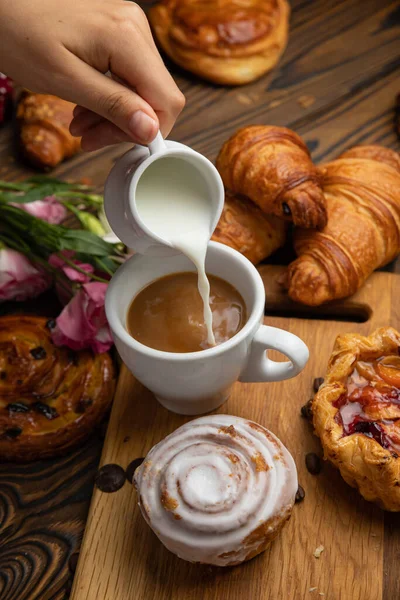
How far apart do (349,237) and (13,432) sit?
1058 millimetres

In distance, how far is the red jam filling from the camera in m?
1.61

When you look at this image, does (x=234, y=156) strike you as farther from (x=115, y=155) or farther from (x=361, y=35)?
(x=361, y=35)

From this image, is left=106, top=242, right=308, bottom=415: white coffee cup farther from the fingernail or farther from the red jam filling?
the fingernail

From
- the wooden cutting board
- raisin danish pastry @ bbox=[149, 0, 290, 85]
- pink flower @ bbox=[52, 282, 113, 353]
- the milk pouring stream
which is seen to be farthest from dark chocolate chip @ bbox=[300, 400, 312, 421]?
raisin danish pastry @ bbox=[149, 0, 290, 85]

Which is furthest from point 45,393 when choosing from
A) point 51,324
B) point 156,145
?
A: point 156,145

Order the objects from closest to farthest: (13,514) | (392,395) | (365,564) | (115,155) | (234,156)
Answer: (365,564), (392,395), (13,514), (234,156), (115,155)

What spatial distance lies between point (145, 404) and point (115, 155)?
1.06 meters

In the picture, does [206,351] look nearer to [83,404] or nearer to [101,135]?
[83,404]

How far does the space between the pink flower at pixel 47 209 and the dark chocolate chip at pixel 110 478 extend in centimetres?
82

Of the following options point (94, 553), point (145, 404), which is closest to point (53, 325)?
point (145, 404)

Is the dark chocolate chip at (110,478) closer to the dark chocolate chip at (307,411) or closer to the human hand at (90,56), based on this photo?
the dark chocolate chip at (307,411)

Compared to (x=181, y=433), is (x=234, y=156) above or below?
above

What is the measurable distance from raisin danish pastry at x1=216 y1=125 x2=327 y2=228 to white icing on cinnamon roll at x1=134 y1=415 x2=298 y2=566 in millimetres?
711

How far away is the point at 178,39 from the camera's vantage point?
2.77 metres
